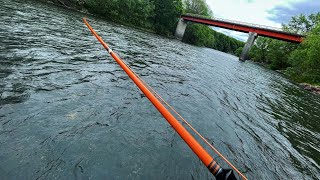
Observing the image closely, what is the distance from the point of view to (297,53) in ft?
126

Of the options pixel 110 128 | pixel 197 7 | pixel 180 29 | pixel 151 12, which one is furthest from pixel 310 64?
pixel 197 7

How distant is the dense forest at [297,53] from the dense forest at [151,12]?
78.5 feet

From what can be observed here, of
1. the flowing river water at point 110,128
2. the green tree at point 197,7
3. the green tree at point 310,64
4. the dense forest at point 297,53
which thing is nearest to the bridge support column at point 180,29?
the green tree at point 197,7

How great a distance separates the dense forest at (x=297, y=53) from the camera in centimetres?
3284

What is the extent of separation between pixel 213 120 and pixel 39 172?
5541 millimetres

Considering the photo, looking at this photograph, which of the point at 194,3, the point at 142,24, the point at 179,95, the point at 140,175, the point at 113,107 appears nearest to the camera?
the point at 140,175

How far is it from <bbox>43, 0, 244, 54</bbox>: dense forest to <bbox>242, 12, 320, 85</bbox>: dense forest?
78.5 feet

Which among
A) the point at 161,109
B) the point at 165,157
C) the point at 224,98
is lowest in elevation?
the point at 224,98

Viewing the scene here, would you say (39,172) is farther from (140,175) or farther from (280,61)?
(280,61)

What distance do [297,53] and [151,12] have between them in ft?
129

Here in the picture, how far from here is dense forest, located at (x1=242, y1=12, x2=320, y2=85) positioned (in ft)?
108

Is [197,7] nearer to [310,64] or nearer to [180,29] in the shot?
[180,29]

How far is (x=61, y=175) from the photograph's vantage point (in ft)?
11.1

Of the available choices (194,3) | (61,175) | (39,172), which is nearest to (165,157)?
(61,175)
